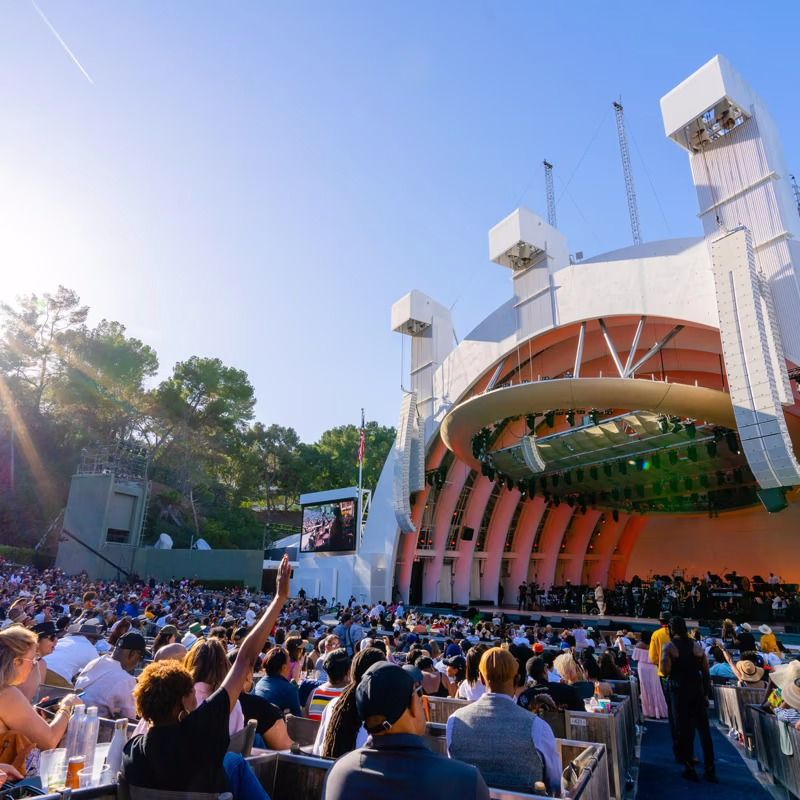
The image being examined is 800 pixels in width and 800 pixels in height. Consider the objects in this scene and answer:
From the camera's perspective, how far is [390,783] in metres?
1.70

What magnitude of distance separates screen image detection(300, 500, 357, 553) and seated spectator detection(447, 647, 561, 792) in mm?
26342

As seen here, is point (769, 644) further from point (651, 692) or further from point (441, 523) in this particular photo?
point (441, 523)

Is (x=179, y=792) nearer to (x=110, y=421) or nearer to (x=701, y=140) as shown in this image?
(x=701, y=140)

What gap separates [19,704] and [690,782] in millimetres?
5994

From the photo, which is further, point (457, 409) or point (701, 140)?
point (457, 409)

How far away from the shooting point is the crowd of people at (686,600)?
2108 cm

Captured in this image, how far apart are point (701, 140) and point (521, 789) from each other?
18150 mm

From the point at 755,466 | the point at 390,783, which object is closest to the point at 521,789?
the point at 390,783

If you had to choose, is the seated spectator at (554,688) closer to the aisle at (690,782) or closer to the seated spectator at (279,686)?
the aisle at (690,782)

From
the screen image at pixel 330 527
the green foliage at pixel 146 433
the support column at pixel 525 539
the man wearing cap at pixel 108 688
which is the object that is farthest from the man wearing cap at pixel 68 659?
the green foliage at pixel 146 433

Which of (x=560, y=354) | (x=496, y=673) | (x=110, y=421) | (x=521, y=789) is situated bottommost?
(x=521, y=789)

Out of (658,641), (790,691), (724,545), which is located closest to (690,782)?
(790,691)

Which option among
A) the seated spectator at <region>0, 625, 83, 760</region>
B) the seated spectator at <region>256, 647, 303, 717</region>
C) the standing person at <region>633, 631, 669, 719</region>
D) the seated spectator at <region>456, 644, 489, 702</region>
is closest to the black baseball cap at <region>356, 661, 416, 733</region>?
the seated spectator at <region>0, 625, 83, 760</region>

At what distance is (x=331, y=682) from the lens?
179 inches
